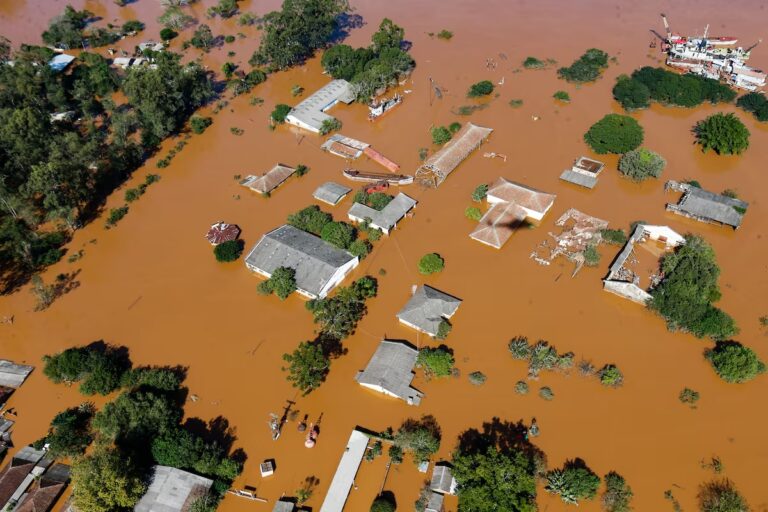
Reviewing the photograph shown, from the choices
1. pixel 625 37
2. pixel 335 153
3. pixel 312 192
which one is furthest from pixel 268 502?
pixel 625 37

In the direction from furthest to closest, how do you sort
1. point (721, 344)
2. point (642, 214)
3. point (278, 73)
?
point (278, 73) < point (642, 214) < point (721, 344)

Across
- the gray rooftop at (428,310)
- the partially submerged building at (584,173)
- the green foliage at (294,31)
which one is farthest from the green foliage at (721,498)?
the green foliage at (294,31)

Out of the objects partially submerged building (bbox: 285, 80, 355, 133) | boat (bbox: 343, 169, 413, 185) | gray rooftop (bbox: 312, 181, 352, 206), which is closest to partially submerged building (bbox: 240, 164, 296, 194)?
gray rooftop (bbox: 312, 181, 352, 206)

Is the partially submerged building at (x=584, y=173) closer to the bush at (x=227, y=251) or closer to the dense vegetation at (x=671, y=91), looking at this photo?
the dense vegetation at (x=671, y=91)

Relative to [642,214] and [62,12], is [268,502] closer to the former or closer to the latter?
[642,214]

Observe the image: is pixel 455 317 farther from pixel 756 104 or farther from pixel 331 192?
pixel 756 104

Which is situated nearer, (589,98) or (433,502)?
(433,502)
